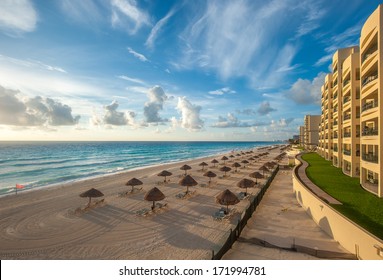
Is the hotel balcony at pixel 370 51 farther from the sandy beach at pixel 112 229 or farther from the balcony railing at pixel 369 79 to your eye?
the sandy beach at pixel 112 229

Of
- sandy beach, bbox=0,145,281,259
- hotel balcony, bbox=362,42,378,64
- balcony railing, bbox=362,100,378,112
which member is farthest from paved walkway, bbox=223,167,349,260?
hotel balcony, bbox=362,42,378,64

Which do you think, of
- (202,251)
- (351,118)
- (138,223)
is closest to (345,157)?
(351,118)

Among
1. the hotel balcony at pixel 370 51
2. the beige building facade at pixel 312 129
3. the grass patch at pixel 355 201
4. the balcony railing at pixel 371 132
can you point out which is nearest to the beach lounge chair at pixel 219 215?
the grass patch at pixel 355 201

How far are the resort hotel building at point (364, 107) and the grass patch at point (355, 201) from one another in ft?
3.32

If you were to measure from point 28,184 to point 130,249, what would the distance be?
26.3 m

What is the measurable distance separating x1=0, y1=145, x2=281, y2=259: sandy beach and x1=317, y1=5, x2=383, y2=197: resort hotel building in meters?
10.2

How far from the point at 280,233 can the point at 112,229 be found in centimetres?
941

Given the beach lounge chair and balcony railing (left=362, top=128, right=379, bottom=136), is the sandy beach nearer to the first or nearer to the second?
the beach lounge chair

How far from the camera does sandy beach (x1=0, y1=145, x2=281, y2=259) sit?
→ 921cm

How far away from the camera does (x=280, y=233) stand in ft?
34.9

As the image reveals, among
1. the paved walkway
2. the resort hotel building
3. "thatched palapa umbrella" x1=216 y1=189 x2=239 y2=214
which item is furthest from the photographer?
the resort hotel building

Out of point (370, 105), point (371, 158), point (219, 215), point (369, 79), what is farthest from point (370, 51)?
point (219, 215)

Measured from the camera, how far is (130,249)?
30.8 ft
